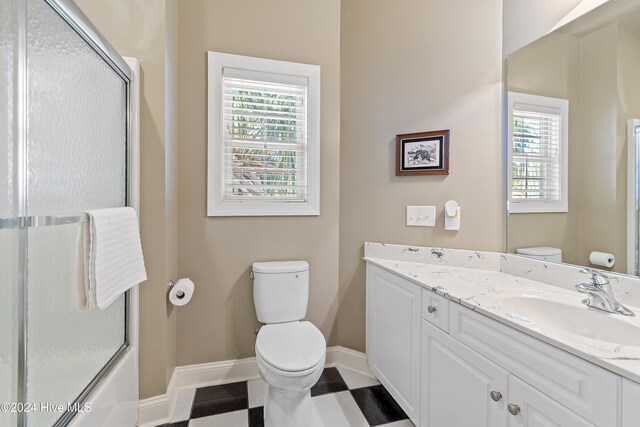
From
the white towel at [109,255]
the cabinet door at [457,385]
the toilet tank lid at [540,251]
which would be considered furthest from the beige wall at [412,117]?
the white towel at [109,255]

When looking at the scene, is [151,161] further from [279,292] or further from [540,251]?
[540,251]

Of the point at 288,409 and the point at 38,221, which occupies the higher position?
the point at 38,221

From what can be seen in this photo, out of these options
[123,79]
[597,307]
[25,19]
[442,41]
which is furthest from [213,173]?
[597,307]

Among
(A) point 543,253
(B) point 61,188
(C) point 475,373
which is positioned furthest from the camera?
(A) point 543,253

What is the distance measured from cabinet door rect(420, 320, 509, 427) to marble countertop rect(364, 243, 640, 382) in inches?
7.6

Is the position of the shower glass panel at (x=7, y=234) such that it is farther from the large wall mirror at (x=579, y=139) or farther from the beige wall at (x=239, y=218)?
the large wall mirror at (x=579, y=139)

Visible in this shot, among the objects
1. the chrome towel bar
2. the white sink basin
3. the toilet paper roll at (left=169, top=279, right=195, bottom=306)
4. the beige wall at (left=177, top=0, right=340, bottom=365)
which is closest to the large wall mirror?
the white sink basin

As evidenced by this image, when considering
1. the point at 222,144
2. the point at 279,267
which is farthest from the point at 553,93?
the point at 222,144

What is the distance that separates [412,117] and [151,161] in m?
1.59

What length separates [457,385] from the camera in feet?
3.70

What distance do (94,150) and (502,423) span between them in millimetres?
1842

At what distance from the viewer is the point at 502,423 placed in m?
0.94

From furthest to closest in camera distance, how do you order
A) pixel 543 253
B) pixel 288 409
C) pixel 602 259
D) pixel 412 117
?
pixel 412 117 < pixel 543 253 < pixel 288 409 < pixel 602 259

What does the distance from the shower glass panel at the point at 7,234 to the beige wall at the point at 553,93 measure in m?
2.07
